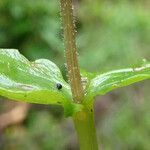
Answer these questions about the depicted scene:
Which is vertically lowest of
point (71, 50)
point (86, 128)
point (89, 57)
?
point (86, 128)

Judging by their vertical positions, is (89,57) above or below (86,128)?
above

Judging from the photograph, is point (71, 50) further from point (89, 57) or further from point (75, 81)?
point (89, 57)

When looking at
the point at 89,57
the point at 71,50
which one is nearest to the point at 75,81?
the point at 71,50

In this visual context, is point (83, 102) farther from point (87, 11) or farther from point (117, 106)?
point (87, 11)

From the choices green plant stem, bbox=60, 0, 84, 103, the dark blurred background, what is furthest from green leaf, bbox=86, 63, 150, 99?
the dark blurred background

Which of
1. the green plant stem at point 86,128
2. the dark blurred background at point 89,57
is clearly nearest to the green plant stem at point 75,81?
the green plant stem at point 86,128

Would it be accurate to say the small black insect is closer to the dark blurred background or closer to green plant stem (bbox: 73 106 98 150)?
green plant stem (bbox: 73 106 98 150)

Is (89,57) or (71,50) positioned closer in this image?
(71,50)
